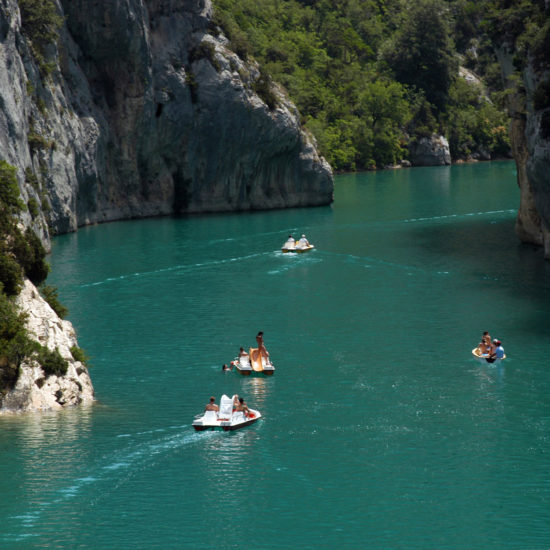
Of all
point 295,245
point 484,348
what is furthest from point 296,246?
point 484,348

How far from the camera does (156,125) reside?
114m

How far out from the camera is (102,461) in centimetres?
3506

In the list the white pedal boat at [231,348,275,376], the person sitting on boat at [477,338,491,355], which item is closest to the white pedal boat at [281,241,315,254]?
the person sitting on boat at [477,338,491,355]

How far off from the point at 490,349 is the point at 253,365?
1249 cm

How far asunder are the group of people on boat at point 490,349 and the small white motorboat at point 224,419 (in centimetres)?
1491

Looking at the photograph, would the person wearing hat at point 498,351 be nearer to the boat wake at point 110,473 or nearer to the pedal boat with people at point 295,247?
the boat wake at point 110,473

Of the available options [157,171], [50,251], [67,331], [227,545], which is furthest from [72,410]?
[157,171]

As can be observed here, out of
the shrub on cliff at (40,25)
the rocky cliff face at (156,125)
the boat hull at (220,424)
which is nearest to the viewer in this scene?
the boat hull at (220,424)

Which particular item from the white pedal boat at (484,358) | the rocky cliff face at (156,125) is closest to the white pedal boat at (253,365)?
the white pedal boat at (484,358)

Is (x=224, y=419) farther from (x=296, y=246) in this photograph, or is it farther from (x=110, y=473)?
(x=296, y=246)

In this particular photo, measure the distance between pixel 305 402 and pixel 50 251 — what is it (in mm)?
48455

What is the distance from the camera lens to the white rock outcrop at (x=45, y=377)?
39.3 metres

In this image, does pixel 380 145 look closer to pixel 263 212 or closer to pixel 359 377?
pixel 263 212

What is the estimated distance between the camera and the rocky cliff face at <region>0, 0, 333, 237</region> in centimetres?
9756
